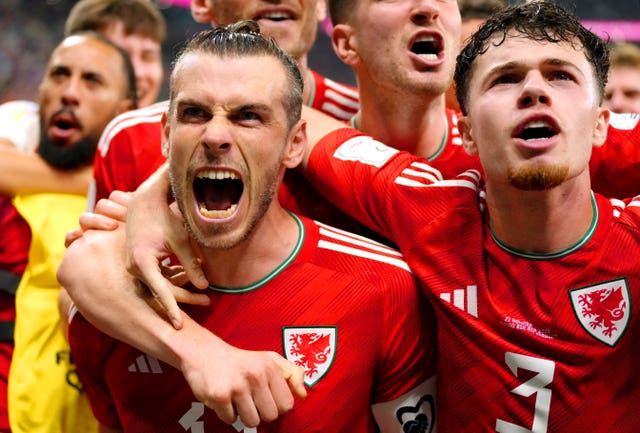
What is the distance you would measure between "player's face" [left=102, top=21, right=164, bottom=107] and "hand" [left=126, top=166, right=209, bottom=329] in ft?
6.60

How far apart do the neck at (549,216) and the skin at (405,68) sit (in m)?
0.63

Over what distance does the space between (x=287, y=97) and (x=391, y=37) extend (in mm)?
613

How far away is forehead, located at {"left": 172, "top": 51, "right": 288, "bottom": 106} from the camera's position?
189cm

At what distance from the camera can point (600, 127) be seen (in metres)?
1.94

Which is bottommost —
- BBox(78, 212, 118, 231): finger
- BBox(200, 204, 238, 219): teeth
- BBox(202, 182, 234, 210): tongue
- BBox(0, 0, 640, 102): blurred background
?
BBox(0, 0, 640, 102): blurred background

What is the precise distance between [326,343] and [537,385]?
1.53 feet

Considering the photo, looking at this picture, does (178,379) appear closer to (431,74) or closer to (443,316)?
(443,316)

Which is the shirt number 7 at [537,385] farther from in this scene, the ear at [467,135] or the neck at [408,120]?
the neck at [408,120]

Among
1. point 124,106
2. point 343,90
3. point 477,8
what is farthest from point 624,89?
point 124,106

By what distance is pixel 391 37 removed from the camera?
8.06ft

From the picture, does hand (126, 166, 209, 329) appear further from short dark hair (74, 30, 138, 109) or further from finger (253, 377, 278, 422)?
short dark hair (74, 30, 138, 109)

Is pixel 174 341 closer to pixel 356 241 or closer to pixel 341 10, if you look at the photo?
pixel 356 241

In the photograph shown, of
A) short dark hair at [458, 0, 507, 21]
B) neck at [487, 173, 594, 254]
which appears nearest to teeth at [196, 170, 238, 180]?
neck at [487, 173, 594, 254]

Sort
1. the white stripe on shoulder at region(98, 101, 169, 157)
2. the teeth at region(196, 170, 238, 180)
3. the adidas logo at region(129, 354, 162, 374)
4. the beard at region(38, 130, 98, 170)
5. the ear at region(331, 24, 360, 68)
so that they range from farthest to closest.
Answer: the beard at region(38, 130, 98, 170) → the ear at region(331, 24, 360, 68) → the white stripe on shoulder at region(98, 101, 169, 157) → the adidas logo at region(129, 354, 162, 374) → the teeth at region(196, 170, 238, 180)
